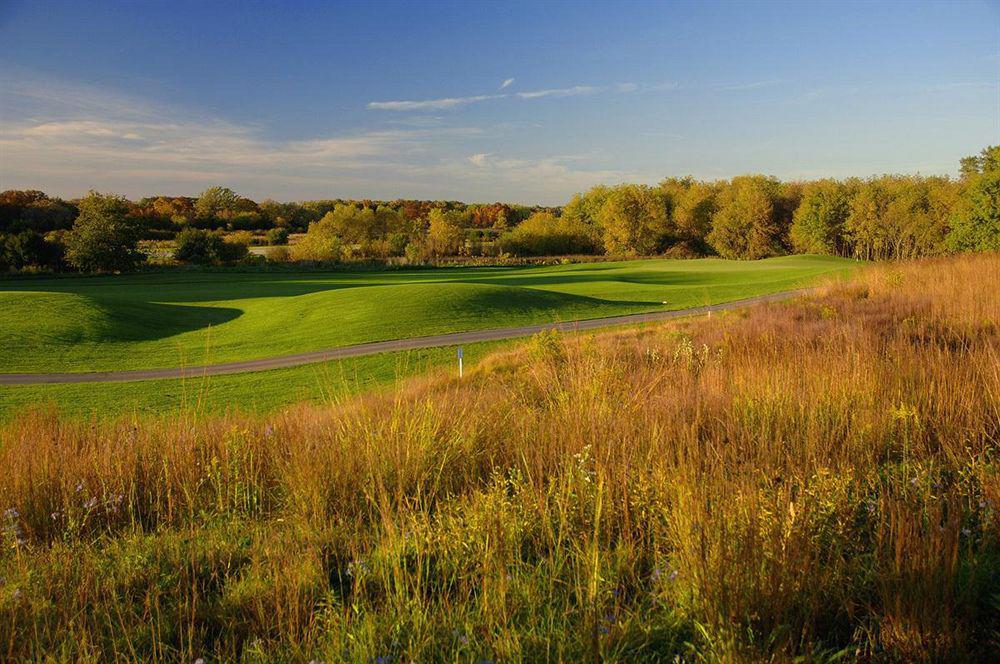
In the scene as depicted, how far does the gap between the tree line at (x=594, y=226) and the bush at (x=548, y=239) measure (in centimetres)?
18

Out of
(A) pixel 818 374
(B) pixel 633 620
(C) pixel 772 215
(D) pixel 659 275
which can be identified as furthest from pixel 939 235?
(B) pixel 633 620

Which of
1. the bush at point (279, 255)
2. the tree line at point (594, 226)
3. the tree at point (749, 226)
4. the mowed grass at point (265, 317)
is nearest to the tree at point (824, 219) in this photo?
the tree line at point (594, 226)

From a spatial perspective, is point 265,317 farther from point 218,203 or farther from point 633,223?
point 218,203

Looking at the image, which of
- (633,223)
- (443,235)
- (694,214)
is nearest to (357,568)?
(443,235)

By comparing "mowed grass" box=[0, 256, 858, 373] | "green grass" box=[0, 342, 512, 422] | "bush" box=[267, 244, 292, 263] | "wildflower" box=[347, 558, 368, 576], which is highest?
"bush" box=[267, 244, 292, 263]

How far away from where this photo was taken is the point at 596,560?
2.81 meters

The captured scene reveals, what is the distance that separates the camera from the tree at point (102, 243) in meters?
59.3

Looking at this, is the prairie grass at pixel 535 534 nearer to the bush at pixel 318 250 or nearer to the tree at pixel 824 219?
the bush at pixel 318 250

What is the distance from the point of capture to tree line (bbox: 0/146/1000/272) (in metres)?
59.8

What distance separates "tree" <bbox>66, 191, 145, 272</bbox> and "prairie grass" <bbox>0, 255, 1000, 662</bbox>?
64.1m

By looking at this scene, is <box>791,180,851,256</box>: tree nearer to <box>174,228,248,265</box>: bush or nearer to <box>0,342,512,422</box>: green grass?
<box>174,228,248,265</box>: bush

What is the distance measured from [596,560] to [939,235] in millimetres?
83233

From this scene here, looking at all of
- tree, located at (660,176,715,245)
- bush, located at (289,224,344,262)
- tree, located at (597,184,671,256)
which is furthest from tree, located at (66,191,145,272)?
tree, located at (660,176,715,245)

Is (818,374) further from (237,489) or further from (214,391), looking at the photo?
(214,391)
